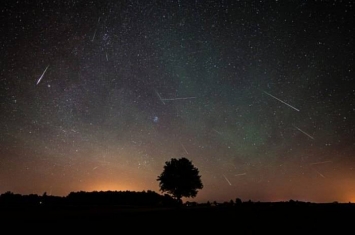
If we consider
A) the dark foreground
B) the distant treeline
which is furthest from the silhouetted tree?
the dark foreground

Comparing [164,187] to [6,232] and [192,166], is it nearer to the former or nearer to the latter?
[192,166]

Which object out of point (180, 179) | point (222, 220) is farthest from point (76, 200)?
point (222, 220)

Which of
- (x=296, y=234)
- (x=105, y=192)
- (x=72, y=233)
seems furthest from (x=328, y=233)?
(x=105, y=192)

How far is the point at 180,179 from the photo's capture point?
44.2m

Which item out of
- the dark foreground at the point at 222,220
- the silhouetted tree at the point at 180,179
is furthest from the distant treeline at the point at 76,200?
the dark foreground at the point at 222,220

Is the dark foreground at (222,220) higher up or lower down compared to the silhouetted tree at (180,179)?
lower down

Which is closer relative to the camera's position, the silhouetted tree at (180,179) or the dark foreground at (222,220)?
the dark foreground at (222,220)

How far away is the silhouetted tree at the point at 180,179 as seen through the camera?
44281 millimetres

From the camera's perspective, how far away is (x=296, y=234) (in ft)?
29.0

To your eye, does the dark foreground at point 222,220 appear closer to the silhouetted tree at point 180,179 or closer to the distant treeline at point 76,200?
the distant treeline at point 76,200

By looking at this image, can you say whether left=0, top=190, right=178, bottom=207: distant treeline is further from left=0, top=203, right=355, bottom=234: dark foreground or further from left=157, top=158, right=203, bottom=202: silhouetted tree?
left=0, top=203, right=355, bottom=234: dark foreground

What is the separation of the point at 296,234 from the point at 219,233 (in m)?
3.09

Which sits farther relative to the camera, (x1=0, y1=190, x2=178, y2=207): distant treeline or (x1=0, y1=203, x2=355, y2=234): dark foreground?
(x1=0, y1=190, x2=178, y2=207): distant treeline

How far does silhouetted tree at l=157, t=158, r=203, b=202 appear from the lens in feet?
145
